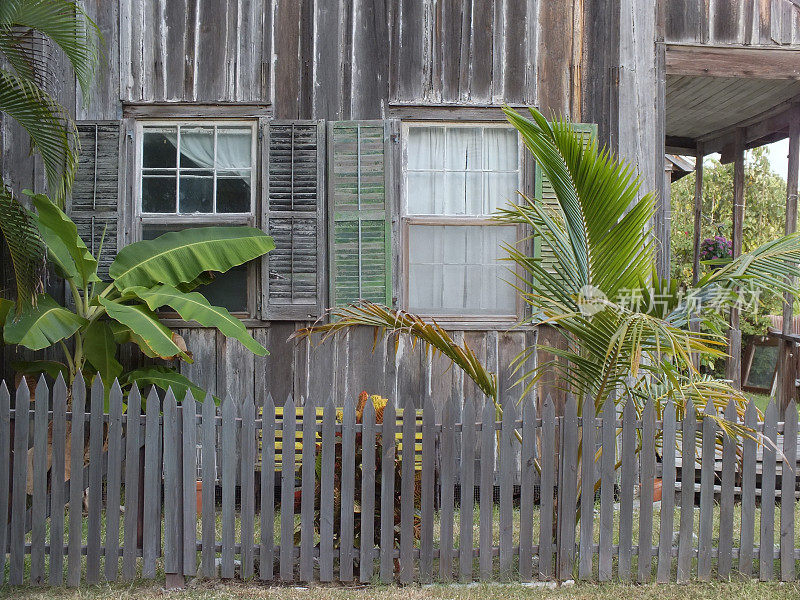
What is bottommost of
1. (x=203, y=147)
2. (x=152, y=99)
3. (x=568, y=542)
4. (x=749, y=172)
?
(x=568, y=542)

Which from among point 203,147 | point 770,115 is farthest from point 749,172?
point 203,147

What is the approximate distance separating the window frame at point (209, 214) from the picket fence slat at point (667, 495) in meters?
3.63

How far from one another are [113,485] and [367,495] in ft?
5.28

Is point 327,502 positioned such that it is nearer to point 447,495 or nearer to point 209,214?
point 447,495

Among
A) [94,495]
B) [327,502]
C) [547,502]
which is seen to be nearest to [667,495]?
[547,502]

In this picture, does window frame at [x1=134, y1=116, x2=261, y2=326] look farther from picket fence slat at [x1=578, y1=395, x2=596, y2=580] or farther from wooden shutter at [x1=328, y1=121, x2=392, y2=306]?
picket fence slat at [x1=578, y1=395, x2=596, y2=580]

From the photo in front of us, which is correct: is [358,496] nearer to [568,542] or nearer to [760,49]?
[568,542]

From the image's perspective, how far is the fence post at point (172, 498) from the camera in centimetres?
456

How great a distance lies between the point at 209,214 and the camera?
6.57 m

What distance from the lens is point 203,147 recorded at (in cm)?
660

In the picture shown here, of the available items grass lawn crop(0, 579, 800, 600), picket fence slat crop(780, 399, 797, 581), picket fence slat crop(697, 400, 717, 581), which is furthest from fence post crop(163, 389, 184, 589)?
picket fence slat crop(780, 399, 797, 581)

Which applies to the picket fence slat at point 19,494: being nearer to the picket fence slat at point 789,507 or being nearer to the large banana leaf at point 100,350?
the large banana leaf at point 100,350

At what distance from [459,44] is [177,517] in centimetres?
460

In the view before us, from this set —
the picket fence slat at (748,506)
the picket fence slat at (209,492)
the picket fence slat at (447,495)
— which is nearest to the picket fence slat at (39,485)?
the picket fence slat at (209,492)
